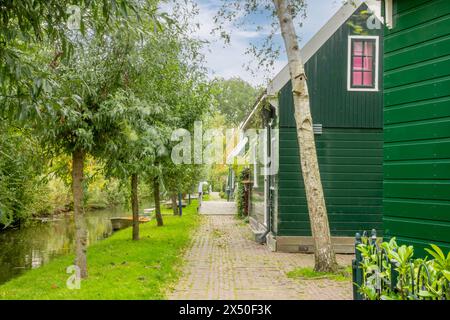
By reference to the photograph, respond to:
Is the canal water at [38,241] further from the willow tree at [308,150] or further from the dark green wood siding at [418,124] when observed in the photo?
the dark green wood siding at [418,124]

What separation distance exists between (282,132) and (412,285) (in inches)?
408

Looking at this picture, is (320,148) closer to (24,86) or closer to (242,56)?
(242,56)

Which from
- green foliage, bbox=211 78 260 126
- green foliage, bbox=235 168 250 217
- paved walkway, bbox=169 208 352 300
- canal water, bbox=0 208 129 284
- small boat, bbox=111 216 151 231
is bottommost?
canal water, bbox=0 208 129 284

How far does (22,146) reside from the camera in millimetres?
11383

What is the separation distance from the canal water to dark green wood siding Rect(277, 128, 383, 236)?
754 centimetres

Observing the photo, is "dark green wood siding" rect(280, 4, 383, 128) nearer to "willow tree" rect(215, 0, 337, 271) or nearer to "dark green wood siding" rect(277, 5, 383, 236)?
"dark green wood siding" rect(277, 5, 383, 236)

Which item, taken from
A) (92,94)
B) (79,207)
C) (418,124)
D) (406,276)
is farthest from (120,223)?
(406,276)

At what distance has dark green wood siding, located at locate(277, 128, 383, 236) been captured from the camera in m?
14.0

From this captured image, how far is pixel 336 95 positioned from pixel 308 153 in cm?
421

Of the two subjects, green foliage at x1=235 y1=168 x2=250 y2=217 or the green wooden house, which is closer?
the green wooden house

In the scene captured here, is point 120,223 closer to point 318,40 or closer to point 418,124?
point 318,40

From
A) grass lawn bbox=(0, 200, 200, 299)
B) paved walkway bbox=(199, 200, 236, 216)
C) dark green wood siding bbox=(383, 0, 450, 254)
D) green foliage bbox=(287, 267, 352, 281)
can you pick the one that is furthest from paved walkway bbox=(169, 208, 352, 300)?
paved walkway bbox=(199, 200, 236, 216)

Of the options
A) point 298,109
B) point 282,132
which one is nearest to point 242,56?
point 298,109

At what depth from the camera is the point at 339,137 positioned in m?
14.1
